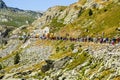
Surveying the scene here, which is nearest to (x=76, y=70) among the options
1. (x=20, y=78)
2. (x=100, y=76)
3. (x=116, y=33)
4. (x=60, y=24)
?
(x=100, y=76)

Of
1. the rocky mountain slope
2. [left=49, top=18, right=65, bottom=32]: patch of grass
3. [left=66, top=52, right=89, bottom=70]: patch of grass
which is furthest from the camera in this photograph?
[left=49, top=18, right=65, bottom=32]: patch of grass

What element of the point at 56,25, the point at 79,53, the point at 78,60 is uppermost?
the point at 56,25

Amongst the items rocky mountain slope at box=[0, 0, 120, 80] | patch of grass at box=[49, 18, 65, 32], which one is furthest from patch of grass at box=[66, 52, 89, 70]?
patch of grass at box=[49, 18, 65, 32]

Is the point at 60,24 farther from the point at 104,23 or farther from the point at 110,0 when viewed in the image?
the point at 104,23

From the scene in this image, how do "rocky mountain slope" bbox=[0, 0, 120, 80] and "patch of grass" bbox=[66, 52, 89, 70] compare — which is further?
"patch of grass" bbox=[66, 52, 89, 70]

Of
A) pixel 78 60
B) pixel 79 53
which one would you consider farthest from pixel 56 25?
pixel 78 60

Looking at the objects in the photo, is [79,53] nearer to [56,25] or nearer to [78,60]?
[78,60]

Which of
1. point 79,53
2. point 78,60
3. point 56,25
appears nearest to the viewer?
point 78,60

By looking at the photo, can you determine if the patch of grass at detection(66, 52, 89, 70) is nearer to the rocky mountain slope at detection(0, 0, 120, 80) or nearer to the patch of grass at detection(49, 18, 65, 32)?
the rocky mountain slope at detection(0, 0, 120, 80)

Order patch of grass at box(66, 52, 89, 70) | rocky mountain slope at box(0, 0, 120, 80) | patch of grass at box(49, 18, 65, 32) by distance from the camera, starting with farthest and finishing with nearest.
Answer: patch of grass at box(49, 18, 65, 32) → patch of grass at box(66, 52, 89, 70) → rocky mountain slope at box(0, 0, 120, 80)

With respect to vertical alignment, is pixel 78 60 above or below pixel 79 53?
below

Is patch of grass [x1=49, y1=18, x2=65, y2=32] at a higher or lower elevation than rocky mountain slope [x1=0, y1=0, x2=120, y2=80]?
higher

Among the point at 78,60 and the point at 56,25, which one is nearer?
the point at 78,60

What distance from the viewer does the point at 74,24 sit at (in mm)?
159250
